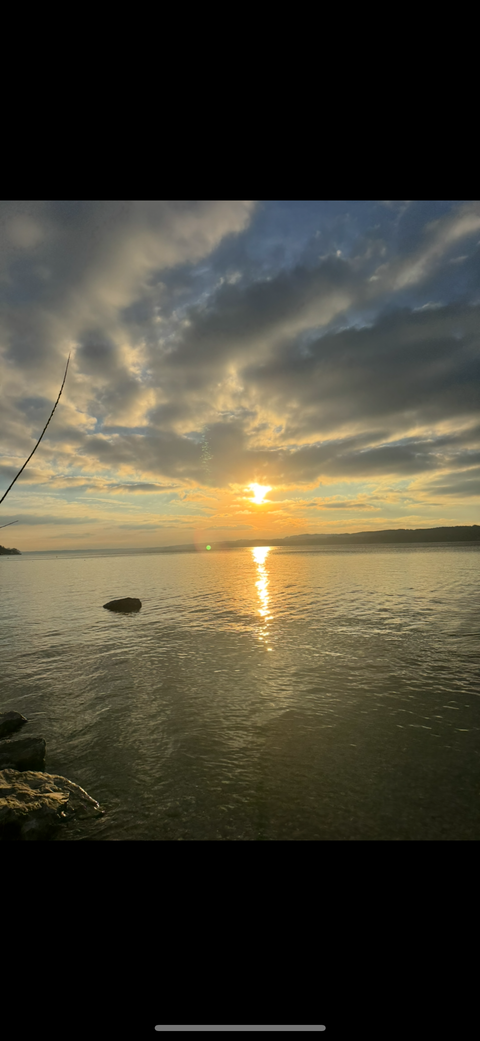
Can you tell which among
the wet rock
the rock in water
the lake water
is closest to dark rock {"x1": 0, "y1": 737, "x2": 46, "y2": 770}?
the lake water

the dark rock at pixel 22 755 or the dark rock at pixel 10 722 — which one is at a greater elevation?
the dark rock at pixel 22 755

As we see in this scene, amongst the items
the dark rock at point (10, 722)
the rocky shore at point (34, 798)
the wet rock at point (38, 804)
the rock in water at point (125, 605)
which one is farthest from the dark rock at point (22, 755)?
the rock in water at point (125, 605)

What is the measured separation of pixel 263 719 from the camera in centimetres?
675

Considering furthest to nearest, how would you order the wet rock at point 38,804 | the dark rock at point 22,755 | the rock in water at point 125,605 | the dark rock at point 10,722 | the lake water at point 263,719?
the rock in water at point 125,605, the dark rock at point 10,722, the dark rock at point 22,755, the lake water at point 263,719, the wet rock at point 38,804

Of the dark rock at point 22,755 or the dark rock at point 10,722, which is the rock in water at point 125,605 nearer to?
the dark rock at point 10,722

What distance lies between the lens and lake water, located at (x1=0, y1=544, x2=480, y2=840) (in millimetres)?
4266

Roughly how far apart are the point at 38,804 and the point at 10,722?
301cm

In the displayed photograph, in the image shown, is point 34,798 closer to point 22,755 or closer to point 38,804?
point 38,804

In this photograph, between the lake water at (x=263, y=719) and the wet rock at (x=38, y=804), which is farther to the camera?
the lake water at (x=263, y=719)

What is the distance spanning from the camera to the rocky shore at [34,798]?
3.90 m

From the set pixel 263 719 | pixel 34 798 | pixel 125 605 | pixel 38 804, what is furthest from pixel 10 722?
pixel 125 605

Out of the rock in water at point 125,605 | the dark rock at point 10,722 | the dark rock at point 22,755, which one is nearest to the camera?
the dark rock at point 22,755
